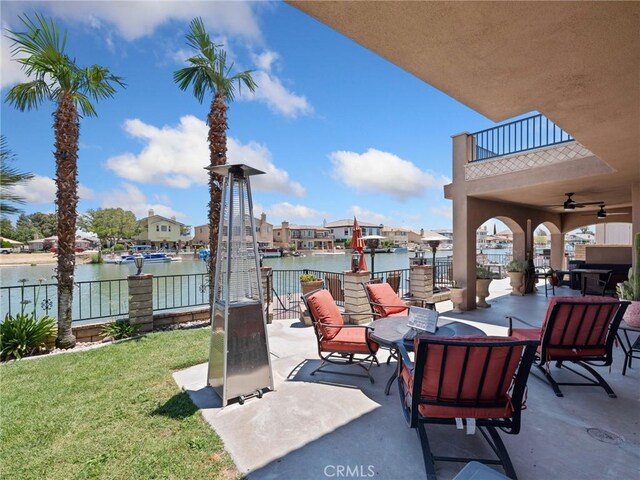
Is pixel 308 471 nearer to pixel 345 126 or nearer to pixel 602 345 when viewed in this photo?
pixel 602 345

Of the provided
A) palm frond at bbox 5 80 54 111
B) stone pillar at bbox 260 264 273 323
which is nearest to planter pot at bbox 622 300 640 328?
stone pillar at bbox 260 264 273 323

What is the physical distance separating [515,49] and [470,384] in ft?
7.17

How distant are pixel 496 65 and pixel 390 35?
83cm

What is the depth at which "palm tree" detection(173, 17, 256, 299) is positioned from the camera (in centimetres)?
623

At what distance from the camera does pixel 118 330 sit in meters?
5.42

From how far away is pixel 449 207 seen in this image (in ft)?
25.1

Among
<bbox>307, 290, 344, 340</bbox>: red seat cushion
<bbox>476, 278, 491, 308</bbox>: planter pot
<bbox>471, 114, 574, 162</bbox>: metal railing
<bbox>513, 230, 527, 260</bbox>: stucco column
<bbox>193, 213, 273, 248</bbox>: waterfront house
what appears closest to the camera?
<bbox>307, 290, 344, 340</bbox>: red seat cushion

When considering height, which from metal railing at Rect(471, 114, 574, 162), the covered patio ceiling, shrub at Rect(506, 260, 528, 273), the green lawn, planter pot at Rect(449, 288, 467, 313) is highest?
metal railing at Rect(471, 114, 574, 162)

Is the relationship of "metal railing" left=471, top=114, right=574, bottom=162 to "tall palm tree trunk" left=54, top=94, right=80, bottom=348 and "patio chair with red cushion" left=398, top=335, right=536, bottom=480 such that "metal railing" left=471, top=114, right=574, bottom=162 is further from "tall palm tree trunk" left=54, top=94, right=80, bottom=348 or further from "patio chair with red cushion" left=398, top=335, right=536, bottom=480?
"tall palm tree trunk" left=54, top=94, right=80, bottom=348

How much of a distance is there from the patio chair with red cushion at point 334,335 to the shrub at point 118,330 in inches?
151

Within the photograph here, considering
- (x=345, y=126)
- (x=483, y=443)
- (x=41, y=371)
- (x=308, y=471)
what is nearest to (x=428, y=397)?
(x=483, y=443)

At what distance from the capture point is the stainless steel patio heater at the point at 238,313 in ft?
9.93

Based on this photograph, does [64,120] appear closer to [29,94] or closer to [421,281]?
[29,94]

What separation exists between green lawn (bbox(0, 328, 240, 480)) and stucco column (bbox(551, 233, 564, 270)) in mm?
13823
